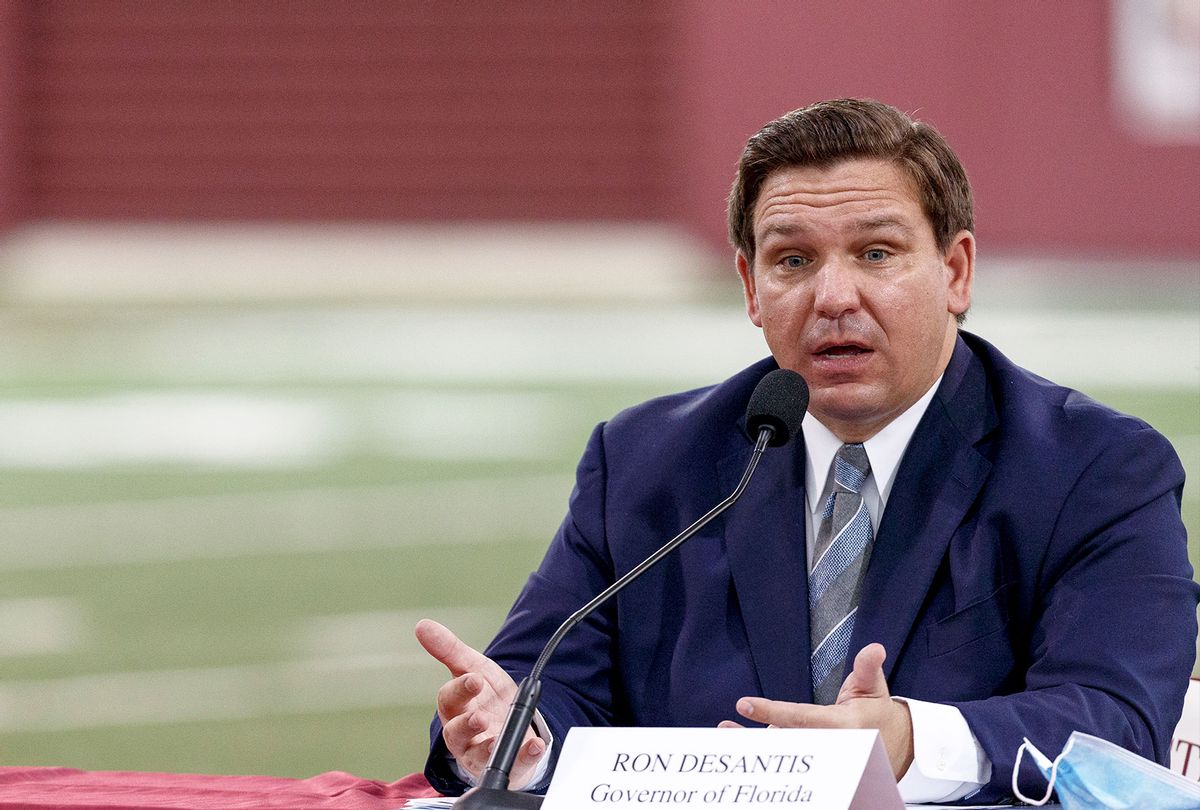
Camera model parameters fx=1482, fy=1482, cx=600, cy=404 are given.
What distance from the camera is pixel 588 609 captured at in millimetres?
1113

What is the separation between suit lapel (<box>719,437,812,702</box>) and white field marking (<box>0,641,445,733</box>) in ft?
6.00

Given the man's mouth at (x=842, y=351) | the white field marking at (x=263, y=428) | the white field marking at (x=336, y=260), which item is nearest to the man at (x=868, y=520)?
the man's mouth at (x=842, y=351)

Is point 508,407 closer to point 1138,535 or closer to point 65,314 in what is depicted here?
point 65,314

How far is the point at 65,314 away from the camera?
13.2 feet

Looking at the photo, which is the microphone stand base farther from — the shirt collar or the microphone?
the shirt collar

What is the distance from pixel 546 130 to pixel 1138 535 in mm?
2972

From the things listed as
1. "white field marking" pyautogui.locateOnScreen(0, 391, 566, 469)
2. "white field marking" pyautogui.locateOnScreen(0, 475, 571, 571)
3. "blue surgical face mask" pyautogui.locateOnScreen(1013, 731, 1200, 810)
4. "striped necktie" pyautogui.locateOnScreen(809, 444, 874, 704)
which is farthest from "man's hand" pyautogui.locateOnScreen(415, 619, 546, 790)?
"white field marking" pyautogui.locateOnScreen(0, 391, 566, 469)

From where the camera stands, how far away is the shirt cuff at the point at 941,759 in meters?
1.15

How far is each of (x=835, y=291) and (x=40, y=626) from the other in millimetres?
2490

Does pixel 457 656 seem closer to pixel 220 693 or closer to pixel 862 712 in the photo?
pixel 862 712

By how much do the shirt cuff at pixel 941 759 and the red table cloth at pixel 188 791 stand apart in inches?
19.1

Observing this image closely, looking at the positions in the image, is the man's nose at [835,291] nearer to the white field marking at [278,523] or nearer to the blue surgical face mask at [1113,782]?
the blue surgical face mask at [1113,782]

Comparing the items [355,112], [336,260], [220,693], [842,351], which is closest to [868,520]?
[842,351]

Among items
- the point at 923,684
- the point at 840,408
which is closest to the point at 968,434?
the point at 840,408
